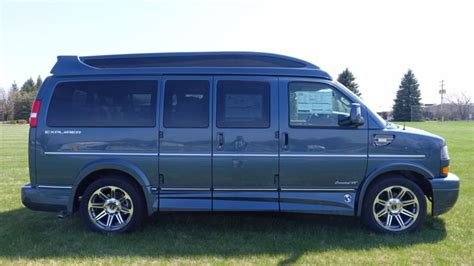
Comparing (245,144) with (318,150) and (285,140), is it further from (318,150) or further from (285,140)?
(318,150)

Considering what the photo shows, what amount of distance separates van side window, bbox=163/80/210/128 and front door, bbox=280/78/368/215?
106 cm

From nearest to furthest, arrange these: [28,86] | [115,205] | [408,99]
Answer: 1. [115,205]
2. [408,99]
3. [28,86]

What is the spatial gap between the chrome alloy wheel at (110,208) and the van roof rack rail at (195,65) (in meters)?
1.70

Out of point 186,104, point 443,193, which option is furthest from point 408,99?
point 186,104

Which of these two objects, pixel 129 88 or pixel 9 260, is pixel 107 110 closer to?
pixel 129 88

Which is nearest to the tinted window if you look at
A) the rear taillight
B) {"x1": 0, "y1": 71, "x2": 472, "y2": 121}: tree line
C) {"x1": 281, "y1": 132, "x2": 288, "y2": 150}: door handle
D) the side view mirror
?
the rear taillight

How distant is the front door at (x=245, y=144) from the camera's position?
188 inches

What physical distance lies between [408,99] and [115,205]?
6124 cm

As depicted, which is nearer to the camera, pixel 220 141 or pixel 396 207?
pixel 220 141

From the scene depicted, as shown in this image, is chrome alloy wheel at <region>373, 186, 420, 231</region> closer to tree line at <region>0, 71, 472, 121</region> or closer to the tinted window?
the tinted window

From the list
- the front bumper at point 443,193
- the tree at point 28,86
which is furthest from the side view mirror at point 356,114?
the tree at point 28,86

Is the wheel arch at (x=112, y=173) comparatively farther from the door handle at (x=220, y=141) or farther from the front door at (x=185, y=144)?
the door handle at (x=220, y=141)

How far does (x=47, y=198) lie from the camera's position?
16.2 feet

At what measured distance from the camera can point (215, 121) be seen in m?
4.80
